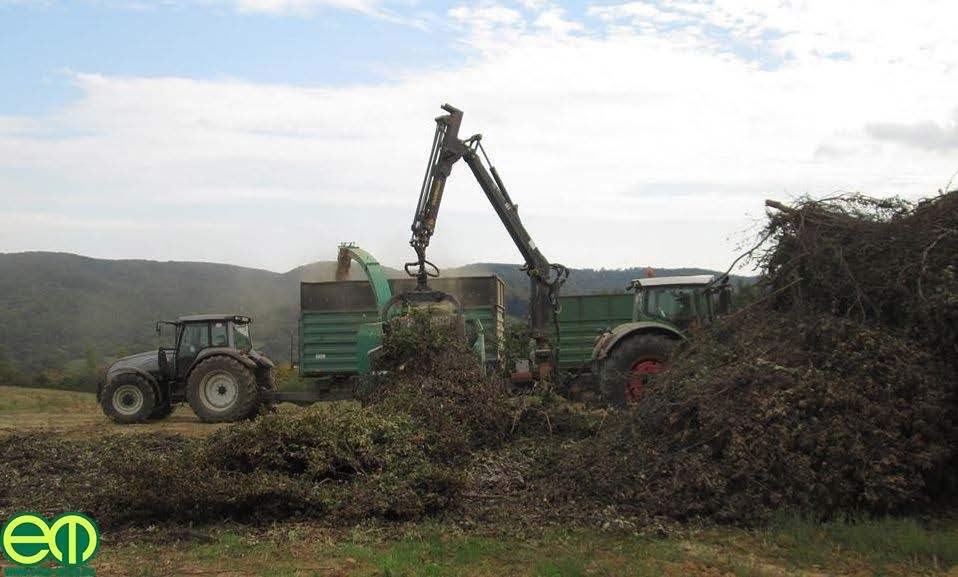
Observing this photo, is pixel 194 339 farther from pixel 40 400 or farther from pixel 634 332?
pixel 40 400

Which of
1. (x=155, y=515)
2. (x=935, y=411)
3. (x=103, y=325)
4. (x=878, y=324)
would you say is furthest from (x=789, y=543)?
(x=103, y=325)

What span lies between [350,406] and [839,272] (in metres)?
4.74

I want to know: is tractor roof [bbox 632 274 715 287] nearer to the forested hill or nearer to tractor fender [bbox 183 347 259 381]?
tractor fender [bbox 183 347 259 381]

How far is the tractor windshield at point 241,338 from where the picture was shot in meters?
16.1

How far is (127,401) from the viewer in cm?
1571

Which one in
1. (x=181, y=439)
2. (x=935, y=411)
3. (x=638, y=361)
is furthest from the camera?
(x=638, y=361)

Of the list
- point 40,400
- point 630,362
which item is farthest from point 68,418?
point 630,362

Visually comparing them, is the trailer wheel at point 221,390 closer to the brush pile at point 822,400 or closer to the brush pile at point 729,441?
the brush pile at point 729,441

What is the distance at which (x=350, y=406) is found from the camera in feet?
29.8

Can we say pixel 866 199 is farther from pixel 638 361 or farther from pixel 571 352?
pixel 571 352

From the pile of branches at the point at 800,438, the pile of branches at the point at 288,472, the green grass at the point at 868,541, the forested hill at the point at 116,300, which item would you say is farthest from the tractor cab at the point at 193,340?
the forested hill at the point at 116,300

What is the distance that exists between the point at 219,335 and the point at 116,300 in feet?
151

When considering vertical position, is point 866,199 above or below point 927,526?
above

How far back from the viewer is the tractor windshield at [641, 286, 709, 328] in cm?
1308
